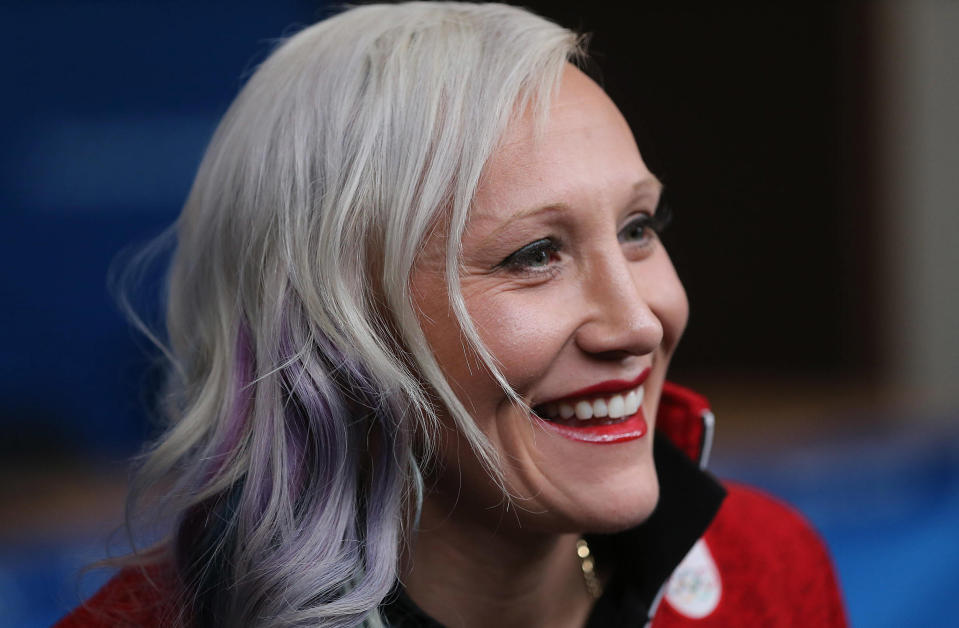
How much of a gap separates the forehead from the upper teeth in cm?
25

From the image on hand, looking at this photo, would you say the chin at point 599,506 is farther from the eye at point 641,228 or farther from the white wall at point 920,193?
the white wall at point 920,193

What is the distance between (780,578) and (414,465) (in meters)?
0.81

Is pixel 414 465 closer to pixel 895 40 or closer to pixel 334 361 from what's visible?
pixel 334 361

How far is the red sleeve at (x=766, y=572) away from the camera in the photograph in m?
1.59

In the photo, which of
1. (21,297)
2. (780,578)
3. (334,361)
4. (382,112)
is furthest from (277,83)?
(21,297)

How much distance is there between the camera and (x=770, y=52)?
5.45 m

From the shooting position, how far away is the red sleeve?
1.59 meters

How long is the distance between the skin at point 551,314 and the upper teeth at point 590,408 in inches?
1.3

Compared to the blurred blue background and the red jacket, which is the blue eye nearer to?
the red jacket

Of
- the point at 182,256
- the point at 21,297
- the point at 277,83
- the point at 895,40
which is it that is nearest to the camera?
the point at 277,83

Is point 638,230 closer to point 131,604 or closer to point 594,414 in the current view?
point 594,414

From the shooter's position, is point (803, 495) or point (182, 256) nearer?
point (182, 256)

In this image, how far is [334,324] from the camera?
→ 46.5 inches

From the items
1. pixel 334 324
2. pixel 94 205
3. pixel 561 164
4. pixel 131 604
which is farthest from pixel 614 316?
pixel 94 205
